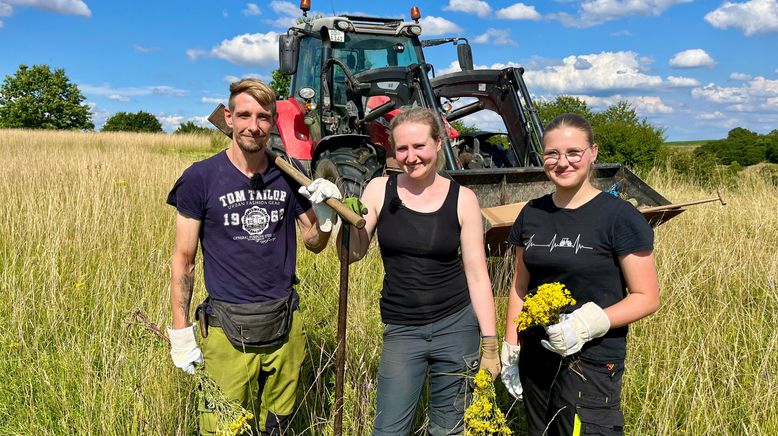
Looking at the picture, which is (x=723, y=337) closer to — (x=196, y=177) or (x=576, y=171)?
(x=576, y=171)

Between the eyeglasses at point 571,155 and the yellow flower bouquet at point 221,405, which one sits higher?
the eyeglasses at point 571,155

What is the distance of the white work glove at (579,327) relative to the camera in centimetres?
181

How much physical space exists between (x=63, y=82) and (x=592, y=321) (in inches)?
2200

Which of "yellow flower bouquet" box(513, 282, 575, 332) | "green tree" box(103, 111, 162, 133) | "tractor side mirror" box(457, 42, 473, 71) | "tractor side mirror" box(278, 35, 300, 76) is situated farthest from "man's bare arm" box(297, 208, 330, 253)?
"green tree" box(103, 111, 162, 133)

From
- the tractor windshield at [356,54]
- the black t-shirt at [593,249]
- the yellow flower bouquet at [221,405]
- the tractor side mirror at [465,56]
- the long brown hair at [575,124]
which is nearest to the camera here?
the yellow flower bouquet at [221,405]

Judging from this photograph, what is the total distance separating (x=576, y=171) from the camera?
6.41 ft

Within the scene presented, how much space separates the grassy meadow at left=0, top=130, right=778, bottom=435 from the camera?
2707mm

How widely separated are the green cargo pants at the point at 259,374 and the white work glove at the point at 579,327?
1.06 m

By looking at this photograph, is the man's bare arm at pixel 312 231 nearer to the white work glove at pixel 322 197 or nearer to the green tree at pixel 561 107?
the white work glove at pixel 322 197

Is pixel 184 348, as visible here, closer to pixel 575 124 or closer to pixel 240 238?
pixel 240 238

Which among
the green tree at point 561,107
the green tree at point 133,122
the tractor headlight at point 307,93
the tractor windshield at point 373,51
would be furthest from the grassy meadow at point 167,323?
the green tree at point 133,122

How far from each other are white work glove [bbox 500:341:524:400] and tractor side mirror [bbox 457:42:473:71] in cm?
520

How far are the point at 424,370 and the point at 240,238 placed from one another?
881mm

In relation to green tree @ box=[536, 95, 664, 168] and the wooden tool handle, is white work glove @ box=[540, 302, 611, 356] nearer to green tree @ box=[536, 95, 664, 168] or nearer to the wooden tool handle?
the wooden tool handle
